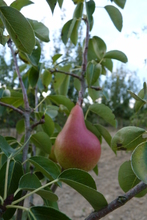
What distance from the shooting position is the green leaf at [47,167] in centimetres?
44

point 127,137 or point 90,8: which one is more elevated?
point 90,8

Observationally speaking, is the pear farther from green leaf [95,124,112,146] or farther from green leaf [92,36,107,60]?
green leaf [92,36,107,60]

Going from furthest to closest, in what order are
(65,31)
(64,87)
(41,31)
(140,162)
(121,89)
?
1. (121,89)
2. (64,87)
3. (65,31)
4. (41,31)
5. (140,162)

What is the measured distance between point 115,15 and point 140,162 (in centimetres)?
47

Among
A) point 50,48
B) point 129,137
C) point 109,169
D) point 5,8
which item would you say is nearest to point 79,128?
point 129,137

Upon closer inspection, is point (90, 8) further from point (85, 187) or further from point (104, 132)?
point (85, 187)

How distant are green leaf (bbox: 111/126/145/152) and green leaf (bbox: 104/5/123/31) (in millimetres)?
362

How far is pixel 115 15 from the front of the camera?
65cm

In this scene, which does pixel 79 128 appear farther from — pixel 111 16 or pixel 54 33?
pixel 54 33

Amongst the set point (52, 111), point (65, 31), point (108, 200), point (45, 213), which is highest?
point (65, 31)

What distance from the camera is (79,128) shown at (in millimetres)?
539

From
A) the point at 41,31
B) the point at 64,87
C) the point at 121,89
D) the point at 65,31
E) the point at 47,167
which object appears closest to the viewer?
the point at 47,167

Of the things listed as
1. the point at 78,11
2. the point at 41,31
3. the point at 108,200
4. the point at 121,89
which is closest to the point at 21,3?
the point at 41,31

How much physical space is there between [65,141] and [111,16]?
0.37 meters
